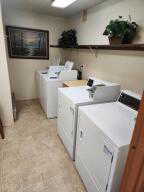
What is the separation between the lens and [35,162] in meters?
1.94

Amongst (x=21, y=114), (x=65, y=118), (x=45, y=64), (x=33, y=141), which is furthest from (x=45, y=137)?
(x=45, y=64)

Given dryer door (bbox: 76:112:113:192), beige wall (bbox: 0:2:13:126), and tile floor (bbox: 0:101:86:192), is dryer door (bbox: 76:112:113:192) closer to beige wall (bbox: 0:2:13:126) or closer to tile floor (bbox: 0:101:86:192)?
tile floor (bbox: 0:101:86:192)

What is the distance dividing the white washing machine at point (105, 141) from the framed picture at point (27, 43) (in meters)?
2.58

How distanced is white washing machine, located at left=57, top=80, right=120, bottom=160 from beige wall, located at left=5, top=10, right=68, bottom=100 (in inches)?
74.0

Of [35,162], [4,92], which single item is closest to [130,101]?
[35,162]

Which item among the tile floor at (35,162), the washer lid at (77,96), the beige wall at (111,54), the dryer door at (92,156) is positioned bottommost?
the tile floor at (35,162)

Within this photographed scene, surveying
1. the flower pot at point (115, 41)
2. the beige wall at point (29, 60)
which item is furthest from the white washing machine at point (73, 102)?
the beige wall at point (29, 60)

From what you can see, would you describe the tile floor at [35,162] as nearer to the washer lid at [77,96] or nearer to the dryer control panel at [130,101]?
the washer lid at [77,96]

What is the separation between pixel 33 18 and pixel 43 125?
8.29 feet

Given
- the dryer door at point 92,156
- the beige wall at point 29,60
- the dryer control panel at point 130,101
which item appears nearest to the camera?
the dryer door at point 92,156

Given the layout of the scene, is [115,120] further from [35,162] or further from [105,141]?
[35,162]

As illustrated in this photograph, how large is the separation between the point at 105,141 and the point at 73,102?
0.73 meters

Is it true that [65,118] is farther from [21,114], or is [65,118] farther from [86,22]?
[86,22]

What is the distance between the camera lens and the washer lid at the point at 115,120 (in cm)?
113
